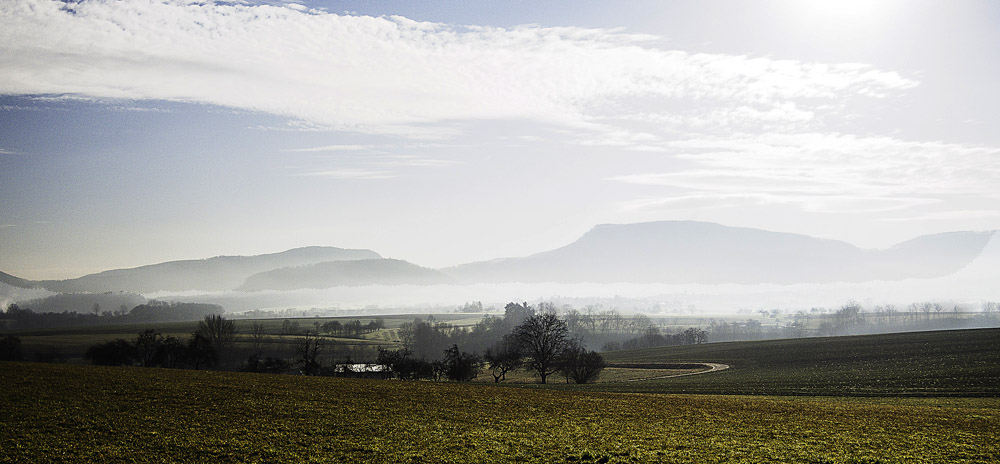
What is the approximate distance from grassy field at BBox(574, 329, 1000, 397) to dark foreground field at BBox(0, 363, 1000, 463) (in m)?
16.1

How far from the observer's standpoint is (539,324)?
284 ft

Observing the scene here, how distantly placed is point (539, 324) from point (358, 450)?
2520 inches

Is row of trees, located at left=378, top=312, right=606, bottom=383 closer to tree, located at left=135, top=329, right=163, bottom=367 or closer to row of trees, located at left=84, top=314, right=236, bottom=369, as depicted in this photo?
row of trees, located at left=84, top=314, right=236, bottom=369

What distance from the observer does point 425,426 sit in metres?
28.8

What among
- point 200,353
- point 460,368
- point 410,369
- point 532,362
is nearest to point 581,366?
point 532,362

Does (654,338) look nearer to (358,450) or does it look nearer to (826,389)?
(826,389)

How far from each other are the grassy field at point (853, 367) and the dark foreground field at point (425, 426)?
16069mm

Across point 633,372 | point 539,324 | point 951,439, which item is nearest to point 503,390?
point 951,439

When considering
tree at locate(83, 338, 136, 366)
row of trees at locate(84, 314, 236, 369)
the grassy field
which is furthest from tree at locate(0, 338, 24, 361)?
the grassy field

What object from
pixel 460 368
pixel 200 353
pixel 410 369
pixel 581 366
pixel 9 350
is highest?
pixel 200 353

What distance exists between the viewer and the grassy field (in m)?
55.8

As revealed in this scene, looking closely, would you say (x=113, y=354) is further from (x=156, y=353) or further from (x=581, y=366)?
(x=581, y=366)

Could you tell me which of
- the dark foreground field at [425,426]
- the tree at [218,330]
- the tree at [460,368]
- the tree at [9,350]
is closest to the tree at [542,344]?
the tree at [460,368]

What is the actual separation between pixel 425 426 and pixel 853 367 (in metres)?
69.0
